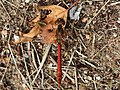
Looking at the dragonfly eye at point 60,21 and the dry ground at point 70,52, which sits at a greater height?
the dragonfly eye at point 60,21

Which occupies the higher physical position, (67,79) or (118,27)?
Result: (118,27)

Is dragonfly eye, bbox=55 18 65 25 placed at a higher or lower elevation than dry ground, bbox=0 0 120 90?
higher

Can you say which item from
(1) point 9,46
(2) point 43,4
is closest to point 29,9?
(2) point 43,4

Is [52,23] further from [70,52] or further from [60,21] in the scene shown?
[70,52]

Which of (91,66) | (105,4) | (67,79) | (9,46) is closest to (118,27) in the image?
(105,4)

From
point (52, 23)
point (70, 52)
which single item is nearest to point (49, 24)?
point (52, 23)

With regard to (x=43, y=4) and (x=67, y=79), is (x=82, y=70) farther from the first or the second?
(x=43, y=4)

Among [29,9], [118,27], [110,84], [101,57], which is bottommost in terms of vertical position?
[110,84]
